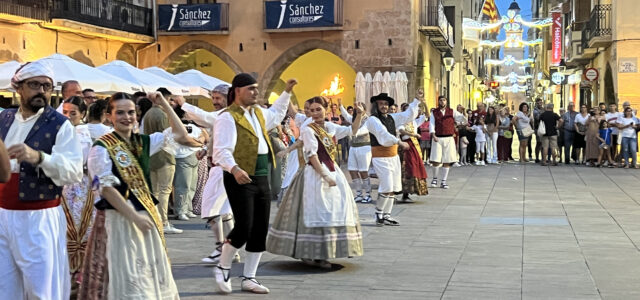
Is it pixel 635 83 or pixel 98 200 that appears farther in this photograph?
pixel 635 83

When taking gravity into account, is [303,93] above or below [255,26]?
below

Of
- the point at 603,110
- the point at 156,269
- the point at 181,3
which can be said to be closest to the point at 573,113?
the point at 603,110

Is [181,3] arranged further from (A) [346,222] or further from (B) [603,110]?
(A) [346,222]

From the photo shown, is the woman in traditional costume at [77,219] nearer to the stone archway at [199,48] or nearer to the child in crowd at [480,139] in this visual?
the child in crowd at [480,139]

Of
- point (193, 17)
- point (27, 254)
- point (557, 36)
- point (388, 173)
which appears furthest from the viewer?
point (557, 36)

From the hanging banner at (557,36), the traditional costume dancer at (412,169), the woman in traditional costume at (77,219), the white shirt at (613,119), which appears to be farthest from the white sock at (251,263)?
the hanging banner at (557,36)

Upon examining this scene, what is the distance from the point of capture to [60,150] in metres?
4.90

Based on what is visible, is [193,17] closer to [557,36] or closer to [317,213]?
[557,36]

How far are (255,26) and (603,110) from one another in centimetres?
1293

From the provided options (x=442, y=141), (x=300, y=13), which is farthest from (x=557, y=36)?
(x=442, y=141)

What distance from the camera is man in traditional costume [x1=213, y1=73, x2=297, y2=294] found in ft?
23.6

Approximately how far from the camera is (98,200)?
18.0 feet

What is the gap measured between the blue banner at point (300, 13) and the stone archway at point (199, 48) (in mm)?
2132

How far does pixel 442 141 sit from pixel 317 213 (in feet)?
33.8
